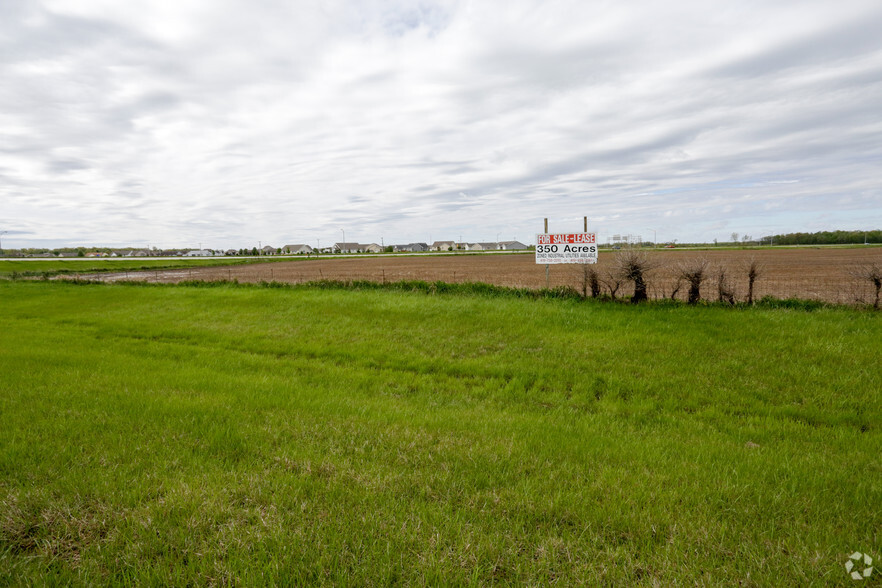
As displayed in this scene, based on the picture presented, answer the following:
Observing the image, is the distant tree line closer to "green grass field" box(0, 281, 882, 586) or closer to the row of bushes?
the row of bushes

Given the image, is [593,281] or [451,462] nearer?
[451,462]

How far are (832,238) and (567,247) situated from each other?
6402 inches

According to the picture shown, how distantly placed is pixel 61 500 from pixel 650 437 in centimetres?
719

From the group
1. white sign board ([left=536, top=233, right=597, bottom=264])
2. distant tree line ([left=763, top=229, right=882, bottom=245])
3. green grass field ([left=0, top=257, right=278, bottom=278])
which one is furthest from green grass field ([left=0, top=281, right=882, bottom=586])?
distant tree line ([left=763, top=229, right=882, bottom=245])

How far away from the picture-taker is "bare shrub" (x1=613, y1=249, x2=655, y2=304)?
17.8 m

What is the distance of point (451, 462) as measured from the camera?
5.17 meters

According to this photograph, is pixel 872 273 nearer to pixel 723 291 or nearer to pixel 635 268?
pixel 723 291

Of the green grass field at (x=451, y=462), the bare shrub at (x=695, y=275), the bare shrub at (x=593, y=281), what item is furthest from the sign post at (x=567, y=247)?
the green grass field at (x=451, y=462)

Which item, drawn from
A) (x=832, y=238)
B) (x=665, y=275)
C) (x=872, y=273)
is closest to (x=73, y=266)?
(x=665, y=275)

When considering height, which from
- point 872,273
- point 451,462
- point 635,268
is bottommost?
point 451,462

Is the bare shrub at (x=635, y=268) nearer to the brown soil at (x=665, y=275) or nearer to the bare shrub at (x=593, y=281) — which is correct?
the brown soil at (x=665, y=275)

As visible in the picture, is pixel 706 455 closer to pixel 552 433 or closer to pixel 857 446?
pixel 552 433

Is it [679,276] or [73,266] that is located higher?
[73,266]

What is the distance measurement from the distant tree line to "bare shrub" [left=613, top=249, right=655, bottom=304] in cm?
15074
